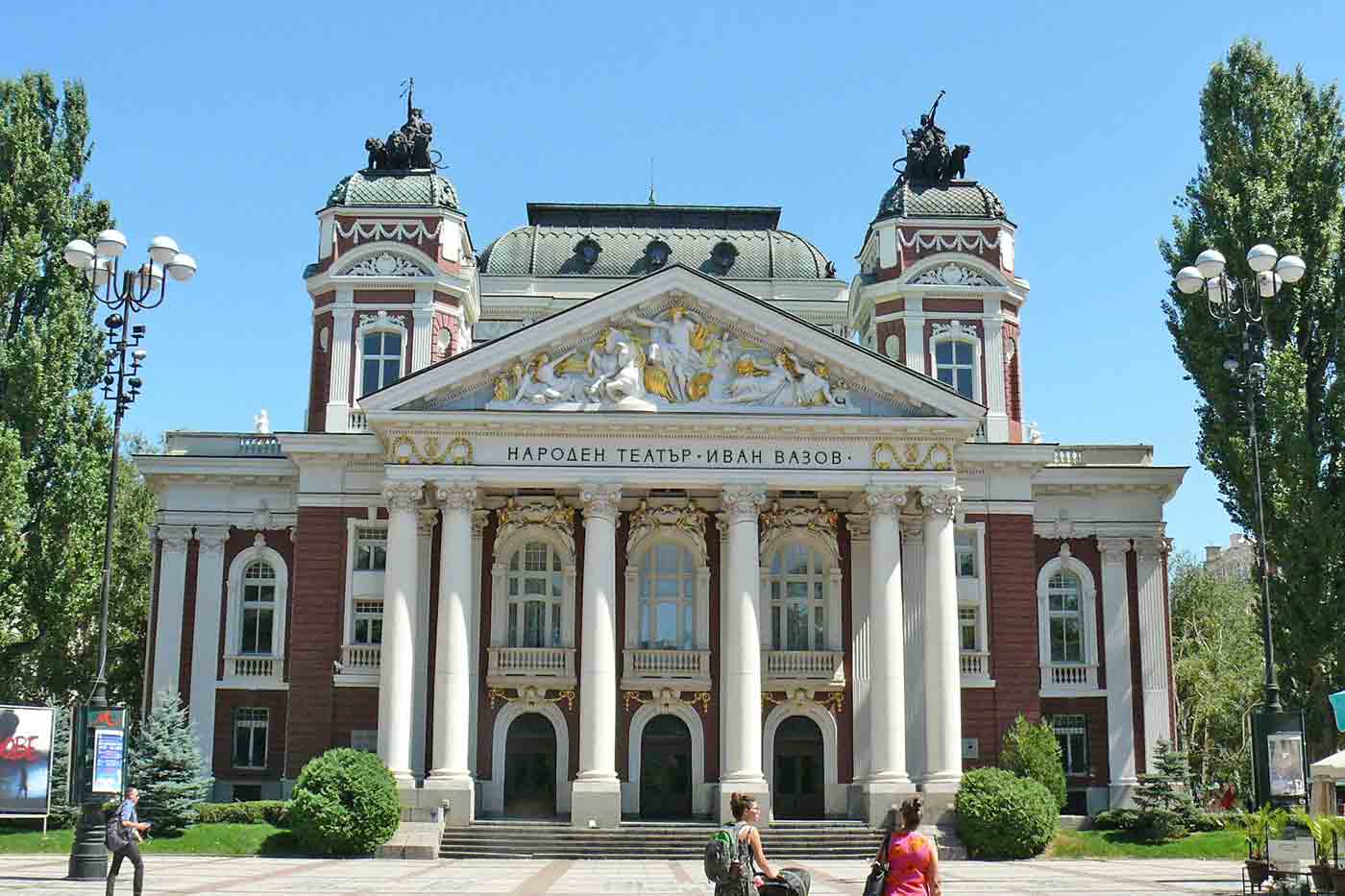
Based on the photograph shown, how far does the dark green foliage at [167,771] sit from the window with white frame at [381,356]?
12105 millimetres

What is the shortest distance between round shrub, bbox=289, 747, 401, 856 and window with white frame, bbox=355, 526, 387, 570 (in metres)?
9.33

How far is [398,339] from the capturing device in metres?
47.5

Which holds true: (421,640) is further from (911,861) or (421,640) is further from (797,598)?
(911,861)

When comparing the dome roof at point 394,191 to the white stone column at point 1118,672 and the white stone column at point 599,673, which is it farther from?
the white stone column at point 1118,672

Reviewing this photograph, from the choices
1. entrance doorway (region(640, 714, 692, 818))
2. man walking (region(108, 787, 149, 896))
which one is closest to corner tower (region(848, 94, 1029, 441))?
entrance doorway (region(640, 714, 692, 818))

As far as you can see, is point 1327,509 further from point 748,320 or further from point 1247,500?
point 748,320

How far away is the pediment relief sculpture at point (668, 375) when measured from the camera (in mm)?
41375

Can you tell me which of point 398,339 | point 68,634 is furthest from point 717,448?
point 68,634

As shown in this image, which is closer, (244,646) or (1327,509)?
(1327,509)

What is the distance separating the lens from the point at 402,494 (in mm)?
40812

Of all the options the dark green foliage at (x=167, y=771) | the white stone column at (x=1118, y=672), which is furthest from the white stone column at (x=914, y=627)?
the dark green foliage at (x=167, y=771)

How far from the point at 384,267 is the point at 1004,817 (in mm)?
25493

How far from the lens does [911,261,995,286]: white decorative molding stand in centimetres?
4806

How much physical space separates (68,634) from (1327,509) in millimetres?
33858
